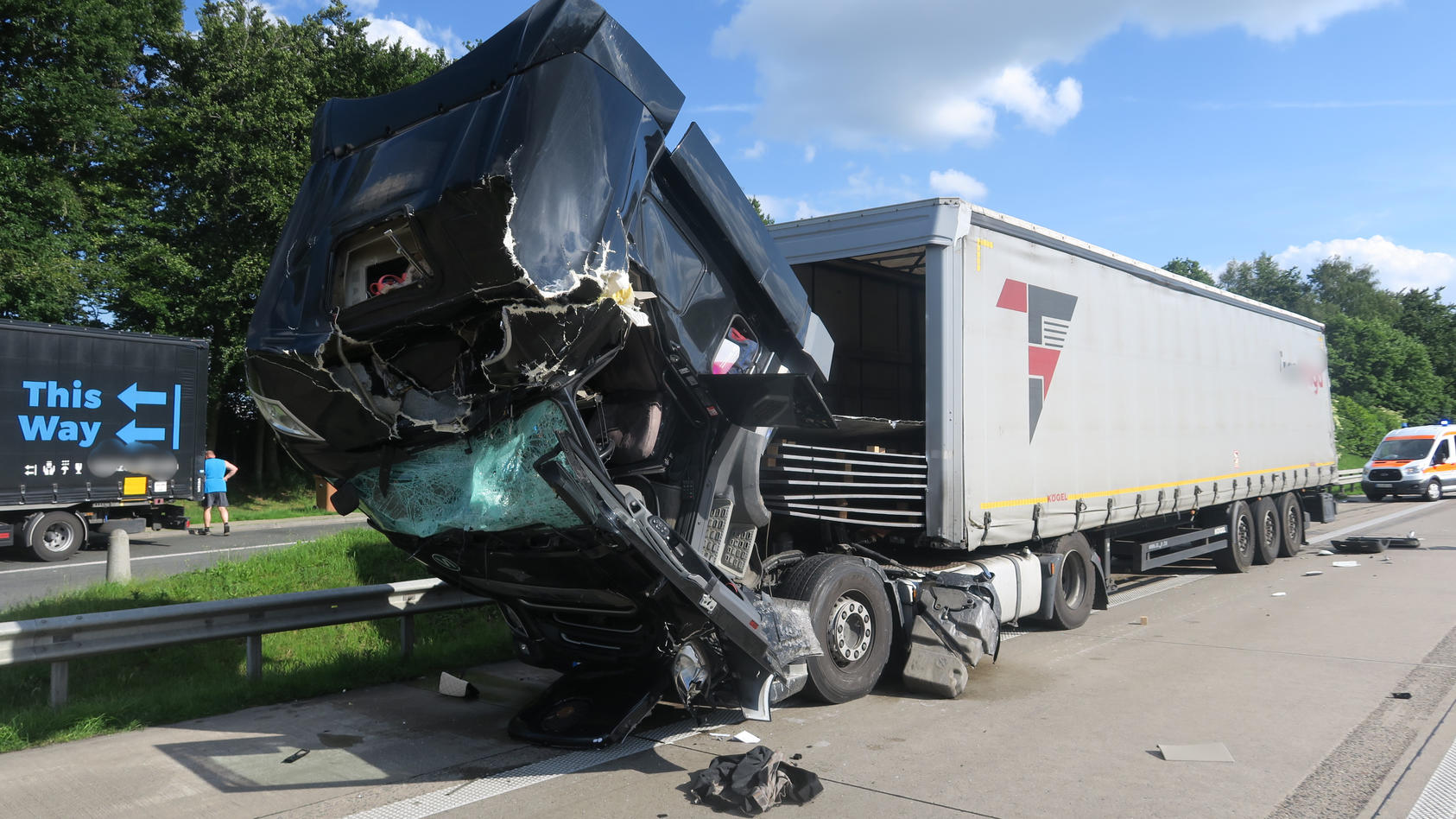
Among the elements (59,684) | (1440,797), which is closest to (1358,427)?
(1440,797)

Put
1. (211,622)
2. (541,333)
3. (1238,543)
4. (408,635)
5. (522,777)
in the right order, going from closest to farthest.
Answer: (541,333) < (522,777) < (211,622) < (408,635) < (1238,543)

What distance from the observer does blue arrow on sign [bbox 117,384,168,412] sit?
16.0m

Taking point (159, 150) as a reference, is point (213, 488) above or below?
below

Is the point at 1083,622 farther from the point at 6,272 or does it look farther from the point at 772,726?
the point at 6,272

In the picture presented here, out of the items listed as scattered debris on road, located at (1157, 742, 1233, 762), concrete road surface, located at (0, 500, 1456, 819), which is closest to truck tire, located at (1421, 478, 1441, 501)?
concrete road surface, located at (0, 500, 1456, 819)

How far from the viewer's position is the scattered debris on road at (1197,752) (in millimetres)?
5301

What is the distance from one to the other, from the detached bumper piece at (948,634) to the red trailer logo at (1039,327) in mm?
1809

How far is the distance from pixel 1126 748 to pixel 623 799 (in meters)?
2.88

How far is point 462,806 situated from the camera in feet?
15.0

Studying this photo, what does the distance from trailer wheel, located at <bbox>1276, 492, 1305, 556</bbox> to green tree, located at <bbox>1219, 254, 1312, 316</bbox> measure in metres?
79.2

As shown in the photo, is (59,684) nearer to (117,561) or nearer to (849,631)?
(117,561)

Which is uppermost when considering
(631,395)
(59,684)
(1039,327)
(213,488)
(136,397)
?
(1039,327)

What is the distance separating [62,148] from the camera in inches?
909

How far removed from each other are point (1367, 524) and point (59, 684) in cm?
2351
